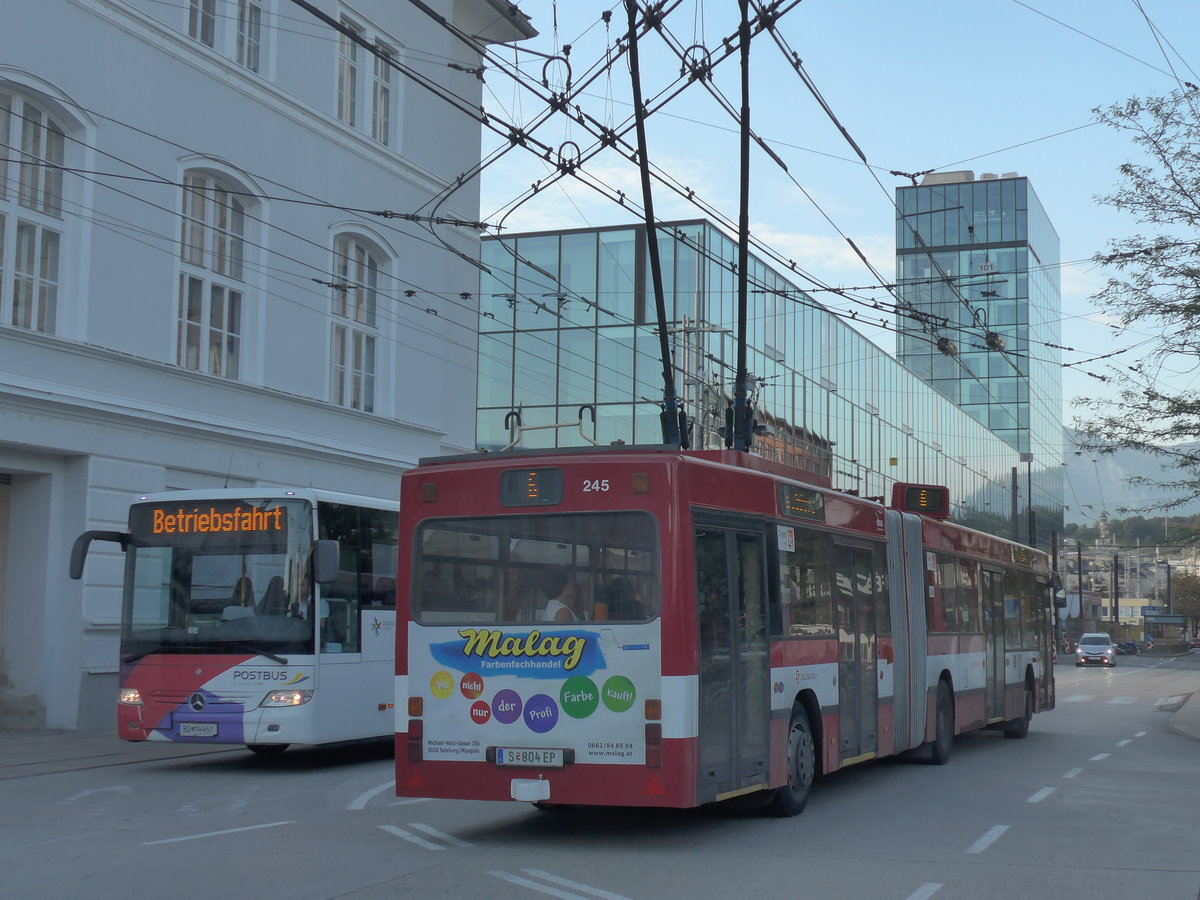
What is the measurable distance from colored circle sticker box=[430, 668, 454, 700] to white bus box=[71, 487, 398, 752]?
4.26 m

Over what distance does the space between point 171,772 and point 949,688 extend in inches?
345

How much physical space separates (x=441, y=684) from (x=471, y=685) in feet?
0.80

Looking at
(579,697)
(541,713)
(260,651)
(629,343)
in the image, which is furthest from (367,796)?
(629,343)

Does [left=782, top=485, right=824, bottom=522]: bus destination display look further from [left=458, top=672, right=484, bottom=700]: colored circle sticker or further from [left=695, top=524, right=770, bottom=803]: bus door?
[left=458, top=672, right=484, bottom=700]: colored circle sticker

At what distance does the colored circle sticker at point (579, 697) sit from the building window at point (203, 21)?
16591 millimetres

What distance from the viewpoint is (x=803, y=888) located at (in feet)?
26.7

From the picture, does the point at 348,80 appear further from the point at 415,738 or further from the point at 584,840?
the point at 584,840

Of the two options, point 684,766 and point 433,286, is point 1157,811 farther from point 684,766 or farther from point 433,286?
point 433,286

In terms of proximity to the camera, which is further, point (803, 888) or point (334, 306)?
point (334, 306)

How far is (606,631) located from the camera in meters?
9.80

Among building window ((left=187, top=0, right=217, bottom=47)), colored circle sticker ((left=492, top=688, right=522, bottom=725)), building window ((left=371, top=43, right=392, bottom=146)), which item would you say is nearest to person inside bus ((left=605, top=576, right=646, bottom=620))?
colored circle sticker ((left=492, top=688, right=522, bottom=725))

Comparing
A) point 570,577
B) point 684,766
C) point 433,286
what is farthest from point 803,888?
point 433,286

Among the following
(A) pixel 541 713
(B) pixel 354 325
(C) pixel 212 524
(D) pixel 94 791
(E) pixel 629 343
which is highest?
(E) pixel 629 343

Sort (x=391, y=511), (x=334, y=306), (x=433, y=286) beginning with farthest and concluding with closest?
1. (x=433, y=286)
2. (x=334, y=306)
3. (x=391, y=511)
